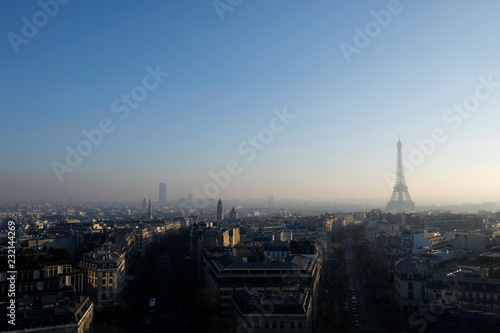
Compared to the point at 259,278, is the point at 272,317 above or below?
below

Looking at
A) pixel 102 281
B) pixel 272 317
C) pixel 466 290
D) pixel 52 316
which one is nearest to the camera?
pixel 52 316

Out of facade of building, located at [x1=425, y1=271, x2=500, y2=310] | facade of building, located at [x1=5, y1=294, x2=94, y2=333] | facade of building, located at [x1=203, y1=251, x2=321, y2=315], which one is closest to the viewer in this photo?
facade of building, located at [x1=5, y1=294, x2=94, y2=333]

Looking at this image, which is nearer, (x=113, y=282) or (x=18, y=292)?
(x=18, y=292)

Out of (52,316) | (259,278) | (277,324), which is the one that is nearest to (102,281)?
(259,278)

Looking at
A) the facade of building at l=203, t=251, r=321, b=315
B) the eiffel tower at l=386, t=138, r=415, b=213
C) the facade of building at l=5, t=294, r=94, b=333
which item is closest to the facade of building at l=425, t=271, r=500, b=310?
the facade of building at l=203, t=251, r=321, b=315

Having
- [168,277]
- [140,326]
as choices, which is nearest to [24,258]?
[140,326]

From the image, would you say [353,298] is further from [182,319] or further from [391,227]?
[391,227]

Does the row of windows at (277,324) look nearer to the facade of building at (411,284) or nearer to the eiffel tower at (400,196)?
the facade of building at (411,284)

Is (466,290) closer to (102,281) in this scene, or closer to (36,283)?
(102,281)

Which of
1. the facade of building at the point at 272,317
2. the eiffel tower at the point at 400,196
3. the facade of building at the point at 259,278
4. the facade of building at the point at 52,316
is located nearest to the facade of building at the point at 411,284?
the facade of building at the point at 259,278

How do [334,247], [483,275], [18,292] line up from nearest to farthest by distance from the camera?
[18,292], [483,275], [334,247]

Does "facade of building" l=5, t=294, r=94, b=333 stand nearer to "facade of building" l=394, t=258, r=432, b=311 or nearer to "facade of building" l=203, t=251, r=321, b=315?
Answer: "facade of building" l=203, t=251, r=321, b=315
